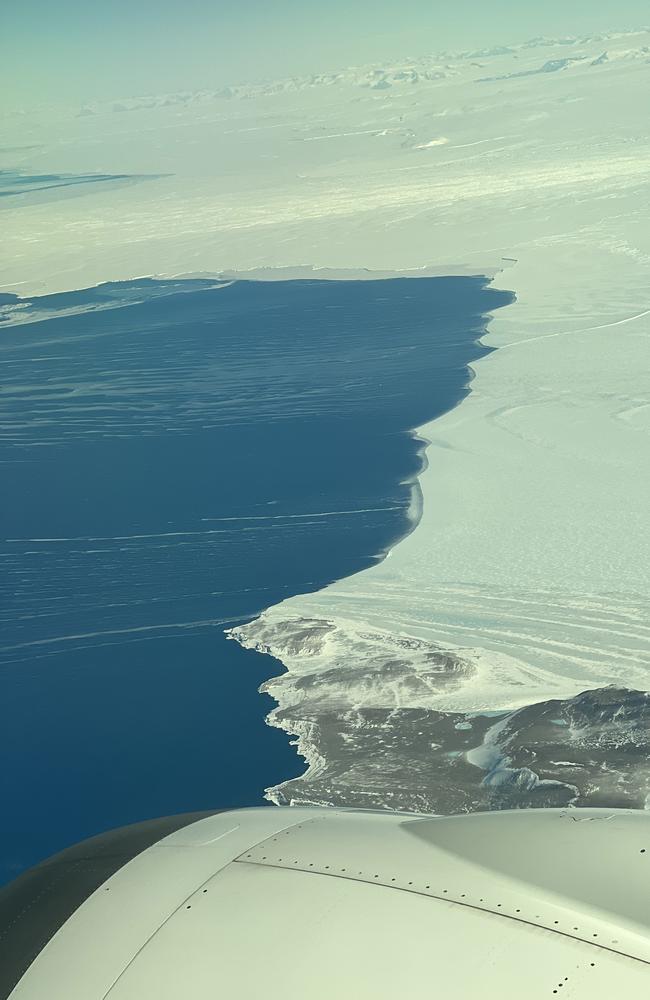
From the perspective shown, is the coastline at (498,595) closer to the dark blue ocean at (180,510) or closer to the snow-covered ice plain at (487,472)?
the snow-covered ice plain at (487,472)

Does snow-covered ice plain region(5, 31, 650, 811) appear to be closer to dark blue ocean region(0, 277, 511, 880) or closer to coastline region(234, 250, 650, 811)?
coastline region(234, 250, 650, 811)

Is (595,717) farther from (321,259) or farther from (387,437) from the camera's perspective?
(321,259)

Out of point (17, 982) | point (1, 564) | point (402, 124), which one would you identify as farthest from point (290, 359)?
point (402, 124)

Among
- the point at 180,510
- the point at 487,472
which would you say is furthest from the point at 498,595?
the point at 180,510

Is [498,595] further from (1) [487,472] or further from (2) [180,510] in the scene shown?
(2) [180,510]

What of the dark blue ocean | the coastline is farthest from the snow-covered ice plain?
the dark blue ocean
